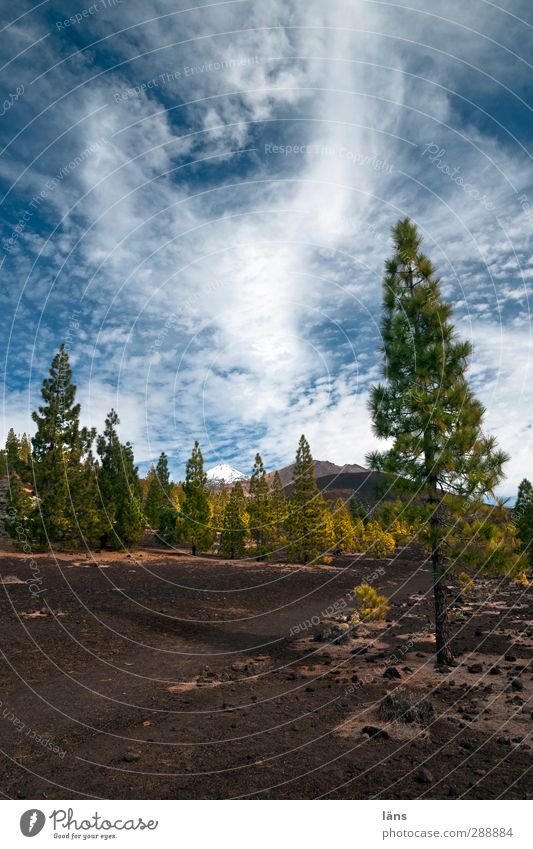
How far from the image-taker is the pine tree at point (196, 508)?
47500 mm

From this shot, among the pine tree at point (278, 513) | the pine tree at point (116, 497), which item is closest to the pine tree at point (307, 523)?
the pine tree at point (278, 513)

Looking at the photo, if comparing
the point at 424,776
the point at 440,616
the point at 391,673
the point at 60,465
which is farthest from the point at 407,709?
the point at 60,465

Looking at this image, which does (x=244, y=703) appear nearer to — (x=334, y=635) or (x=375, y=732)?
(x=375, y=732)

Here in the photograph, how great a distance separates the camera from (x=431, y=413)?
12.6m

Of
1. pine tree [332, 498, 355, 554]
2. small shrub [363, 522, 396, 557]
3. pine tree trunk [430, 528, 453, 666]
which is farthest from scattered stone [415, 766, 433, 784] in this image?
pine tree [332, 498, 355, 554]

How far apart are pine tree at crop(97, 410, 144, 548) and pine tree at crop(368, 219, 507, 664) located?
32.9 m

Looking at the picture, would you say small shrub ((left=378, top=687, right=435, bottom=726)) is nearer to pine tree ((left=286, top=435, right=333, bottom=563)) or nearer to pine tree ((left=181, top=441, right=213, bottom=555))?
pine tree ((left=286, top=435, right=333, bottom=563))

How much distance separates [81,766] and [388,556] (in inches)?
2090

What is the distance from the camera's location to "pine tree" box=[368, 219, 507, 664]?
41.1 ft

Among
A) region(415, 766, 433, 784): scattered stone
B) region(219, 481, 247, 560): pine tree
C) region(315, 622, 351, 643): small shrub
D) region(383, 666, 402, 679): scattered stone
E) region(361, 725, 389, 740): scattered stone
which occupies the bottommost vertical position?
region(315, 622, 351, 643): small shrub

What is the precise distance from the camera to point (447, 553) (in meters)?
12.8

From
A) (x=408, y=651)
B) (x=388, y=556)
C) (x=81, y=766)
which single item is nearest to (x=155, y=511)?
(x=388, y=556)

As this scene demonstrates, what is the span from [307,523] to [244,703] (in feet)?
111
